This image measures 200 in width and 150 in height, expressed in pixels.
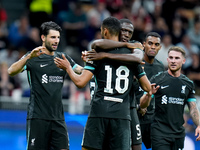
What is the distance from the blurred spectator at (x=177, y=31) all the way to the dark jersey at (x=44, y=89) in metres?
9.05

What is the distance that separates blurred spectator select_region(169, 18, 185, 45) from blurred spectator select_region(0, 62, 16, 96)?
5.73 m

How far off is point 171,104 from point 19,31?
28.4 ft

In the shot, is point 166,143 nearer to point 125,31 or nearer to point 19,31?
point 125,31

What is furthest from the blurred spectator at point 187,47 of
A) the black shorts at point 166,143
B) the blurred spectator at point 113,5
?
the black shorts at point 166,143

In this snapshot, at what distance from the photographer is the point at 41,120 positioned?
22.1ft

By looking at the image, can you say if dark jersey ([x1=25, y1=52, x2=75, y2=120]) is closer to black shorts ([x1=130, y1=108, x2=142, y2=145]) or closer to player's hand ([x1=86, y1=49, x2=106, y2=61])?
black shorts ([x1=130, y1=108, x2=142, y2=145])

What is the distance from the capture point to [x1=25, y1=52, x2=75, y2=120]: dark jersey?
6746mm

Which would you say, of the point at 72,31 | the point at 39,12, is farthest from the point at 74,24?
the point at 39,12

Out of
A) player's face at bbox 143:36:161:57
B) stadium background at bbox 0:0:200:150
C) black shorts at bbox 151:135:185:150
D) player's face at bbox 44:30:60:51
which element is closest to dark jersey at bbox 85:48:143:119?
player's face at bbox 44:30:60:51

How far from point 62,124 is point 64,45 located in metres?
Result: 8.14

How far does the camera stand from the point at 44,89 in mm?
6754

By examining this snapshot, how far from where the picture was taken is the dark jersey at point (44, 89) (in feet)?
22.1

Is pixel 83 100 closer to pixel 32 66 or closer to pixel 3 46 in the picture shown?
pixel 3 46

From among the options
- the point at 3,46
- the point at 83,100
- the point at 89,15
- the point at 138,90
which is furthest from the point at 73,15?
the point at 138,90
